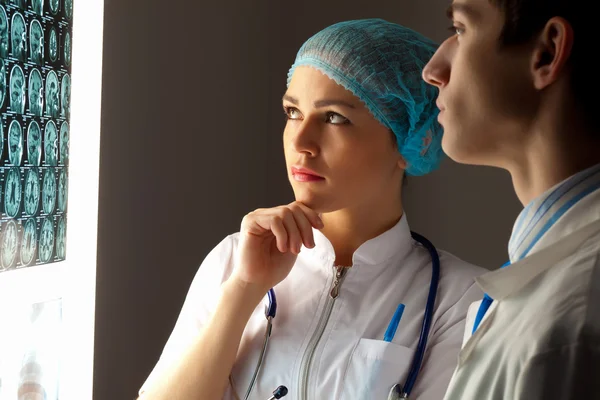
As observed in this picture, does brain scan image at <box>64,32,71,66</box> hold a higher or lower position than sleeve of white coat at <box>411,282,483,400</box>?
higher

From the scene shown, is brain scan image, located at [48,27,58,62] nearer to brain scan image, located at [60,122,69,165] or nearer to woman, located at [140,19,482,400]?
brain scan image, located at [60,122,69,165]

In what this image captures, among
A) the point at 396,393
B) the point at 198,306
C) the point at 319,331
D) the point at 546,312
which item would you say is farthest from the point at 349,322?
the point at 546,312

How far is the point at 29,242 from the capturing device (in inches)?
63.2

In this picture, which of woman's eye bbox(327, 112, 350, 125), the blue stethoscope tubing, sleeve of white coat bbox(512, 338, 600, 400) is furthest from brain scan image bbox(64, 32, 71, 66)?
sleeve of white coat bbox(512, 338, 600, 400)

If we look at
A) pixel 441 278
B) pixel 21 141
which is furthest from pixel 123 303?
pixel 441 278

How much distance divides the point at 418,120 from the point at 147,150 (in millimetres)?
872

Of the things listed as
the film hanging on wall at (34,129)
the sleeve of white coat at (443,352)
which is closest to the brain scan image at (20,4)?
the film hanging on wall at (34,129)

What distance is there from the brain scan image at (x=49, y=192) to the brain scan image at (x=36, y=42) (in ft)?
0.89

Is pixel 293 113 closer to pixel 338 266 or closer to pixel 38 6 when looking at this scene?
pixel 338 266

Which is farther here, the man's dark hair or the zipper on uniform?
the zipper on uniform

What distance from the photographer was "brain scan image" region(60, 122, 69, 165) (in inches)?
67.4

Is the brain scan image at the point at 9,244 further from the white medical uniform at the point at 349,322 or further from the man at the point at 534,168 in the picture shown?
the man at the point at 534,168

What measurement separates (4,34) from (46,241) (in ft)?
1.66

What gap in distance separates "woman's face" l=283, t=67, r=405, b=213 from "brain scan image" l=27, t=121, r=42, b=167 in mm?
621
